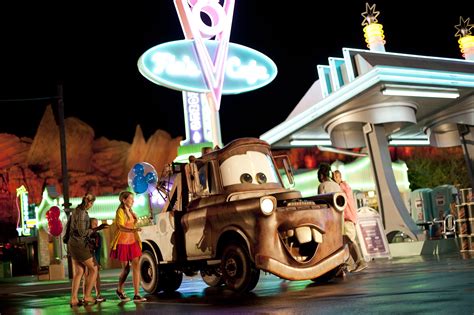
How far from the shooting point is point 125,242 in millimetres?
9680

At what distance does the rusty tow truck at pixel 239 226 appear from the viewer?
8836mm

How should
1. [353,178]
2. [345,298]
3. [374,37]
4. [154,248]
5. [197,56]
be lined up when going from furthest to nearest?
A: 1. [353,178]
2. [197,56]
3. [374,37]
4. [154,248]
5. [345,298]

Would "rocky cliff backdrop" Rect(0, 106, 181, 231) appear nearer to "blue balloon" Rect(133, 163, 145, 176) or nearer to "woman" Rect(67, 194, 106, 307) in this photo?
"blue balloon" Rect(133, 163, 145, 176)

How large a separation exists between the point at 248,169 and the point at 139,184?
23.3 ft

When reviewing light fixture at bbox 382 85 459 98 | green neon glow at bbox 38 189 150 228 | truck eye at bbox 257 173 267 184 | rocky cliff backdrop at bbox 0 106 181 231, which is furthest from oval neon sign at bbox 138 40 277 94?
rocky cliff backdrop at bbox 0 106 181 231

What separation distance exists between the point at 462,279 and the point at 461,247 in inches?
376

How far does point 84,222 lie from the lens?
9.98 meters

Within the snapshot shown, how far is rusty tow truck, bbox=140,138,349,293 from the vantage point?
29.0ft

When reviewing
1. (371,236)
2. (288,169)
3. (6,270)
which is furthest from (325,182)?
(6,270)

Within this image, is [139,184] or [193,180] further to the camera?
[139,184]

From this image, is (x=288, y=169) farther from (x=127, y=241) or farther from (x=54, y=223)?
(x=54, y=223)

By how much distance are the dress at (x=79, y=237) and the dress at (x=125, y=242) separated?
0.47m

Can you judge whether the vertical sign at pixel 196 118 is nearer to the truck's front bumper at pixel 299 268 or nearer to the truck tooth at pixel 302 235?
the truck's front bumper at pixel 299 268

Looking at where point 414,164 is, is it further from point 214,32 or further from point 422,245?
point 422,245
